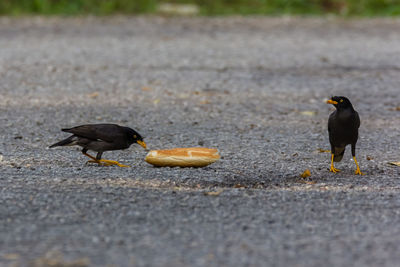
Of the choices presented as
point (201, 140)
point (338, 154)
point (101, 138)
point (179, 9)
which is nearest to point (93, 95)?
point (201, 140)

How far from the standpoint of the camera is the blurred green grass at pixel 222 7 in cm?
1515

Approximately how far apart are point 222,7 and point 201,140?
917 centimetres

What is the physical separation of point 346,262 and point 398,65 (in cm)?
814

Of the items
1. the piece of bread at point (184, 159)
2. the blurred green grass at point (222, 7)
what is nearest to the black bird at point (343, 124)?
the piece of bread at point (184, 159)

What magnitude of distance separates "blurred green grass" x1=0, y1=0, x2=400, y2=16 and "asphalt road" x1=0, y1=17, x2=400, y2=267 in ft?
2.22

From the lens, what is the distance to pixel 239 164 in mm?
6066

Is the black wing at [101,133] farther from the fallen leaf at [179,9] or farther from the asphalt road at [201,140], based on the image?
the fallen leaf at [179,9]

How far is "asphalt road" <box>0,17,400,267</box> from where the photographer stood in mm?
3922

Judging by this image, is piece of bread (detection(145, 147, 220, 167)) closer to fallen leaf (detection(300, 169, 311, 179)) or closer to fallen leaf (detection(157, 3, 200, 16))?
fallen leaf (detection(300, 169, 311, 179))

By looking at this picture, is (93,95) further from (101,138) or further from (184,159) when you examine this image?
(184,159)

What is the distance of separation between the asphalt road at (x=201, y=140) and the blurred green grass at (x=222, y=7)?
68 cm

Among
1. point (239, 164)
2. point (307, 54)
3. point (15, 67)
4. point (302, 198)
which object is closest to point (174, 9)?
point (307, 54)

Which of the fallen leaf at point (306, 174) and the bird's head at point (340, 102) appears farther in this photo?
the bird's head at point (340, 102)

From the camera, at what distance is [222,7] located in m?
15.8
